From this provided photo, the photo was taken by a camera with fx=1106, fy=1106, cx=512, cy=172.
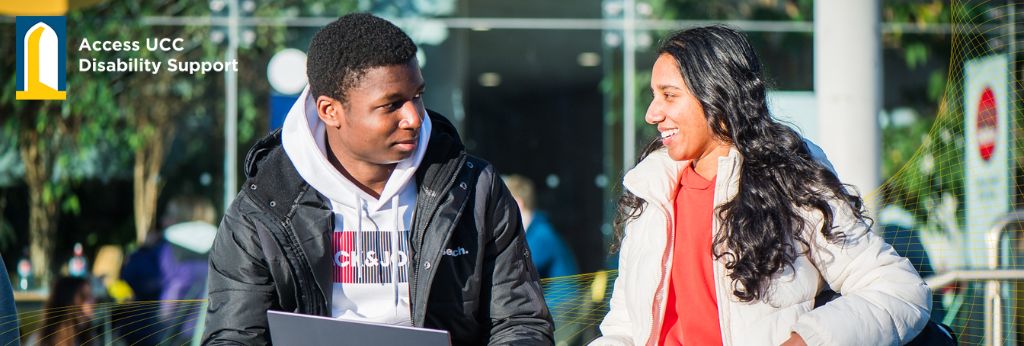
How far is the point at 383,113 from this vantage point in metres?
2.99

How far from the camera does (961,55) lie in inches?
219

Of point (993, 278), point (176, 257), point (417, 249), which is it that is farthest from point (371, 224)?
point (176, 257)

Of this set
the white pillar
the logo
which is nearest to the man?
the white pillar

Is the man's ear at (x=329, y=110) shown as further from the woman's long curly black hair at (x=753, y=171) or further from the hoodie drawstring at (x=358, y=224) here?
the woman's long curly black hair at (x=753, y=171)

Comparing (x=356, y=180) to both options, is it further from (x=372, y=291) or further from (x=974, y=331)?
(x=974, y=331)

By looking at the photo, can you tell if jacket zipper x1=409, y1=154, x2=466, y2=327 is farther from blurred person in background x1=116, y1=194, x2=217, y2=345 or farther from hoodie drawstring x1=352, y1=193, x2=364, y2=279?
blurred person in background x1=116, y1=194, x2=217, y2=345

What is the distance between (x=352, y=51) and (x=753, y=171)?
3.65 ft

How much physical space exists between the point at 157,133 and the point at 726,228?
6.93m

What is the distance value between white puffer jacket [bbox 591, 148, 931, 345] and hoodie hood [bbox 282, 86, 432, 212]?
663 millimetres

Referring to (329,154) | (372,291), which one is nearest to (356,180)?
(329,154)

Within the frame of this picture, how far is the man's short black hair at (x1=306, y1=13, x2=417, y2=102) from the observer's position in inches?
117

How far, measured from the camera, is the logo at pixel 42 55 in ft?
18.9

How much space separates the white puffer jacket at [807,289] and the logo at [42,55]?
3897 mm

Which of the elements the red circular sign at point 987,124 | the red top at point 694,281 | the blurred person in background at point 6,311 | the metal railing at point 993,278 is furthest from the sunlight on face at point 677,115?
the red circular sign at point 987,124
